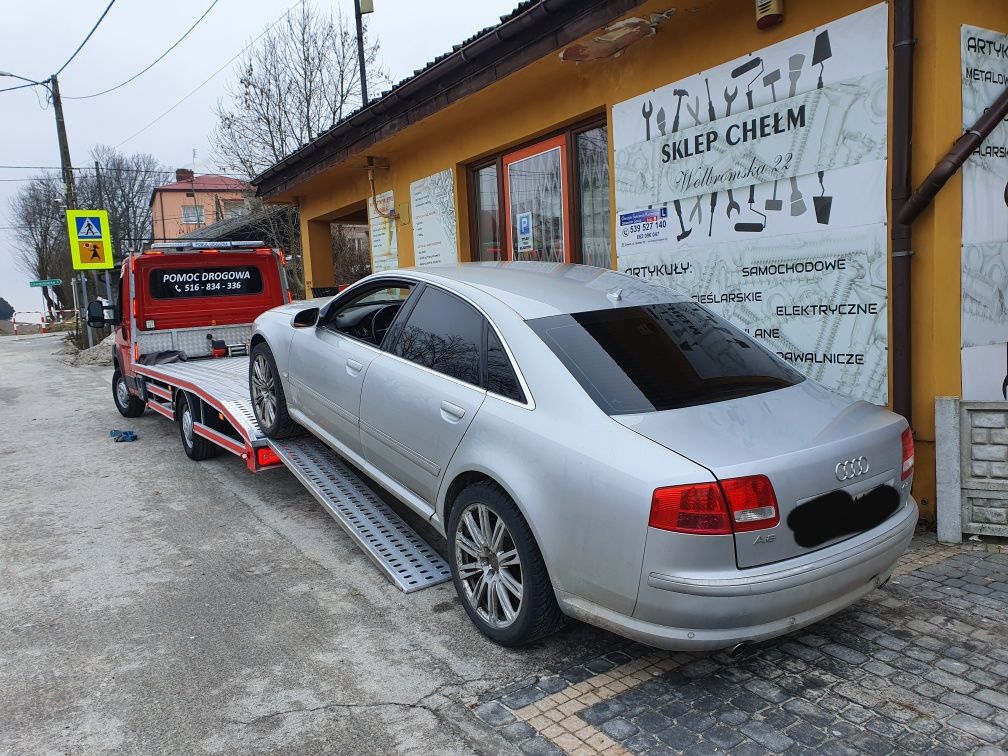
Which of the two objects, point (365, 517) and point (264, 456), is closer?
point (365, 517)

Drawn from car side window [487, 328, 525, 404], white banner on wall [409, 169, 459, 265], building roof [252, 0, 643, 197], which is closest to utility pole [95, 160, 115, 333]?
building roof [252, 0, 643, 197]

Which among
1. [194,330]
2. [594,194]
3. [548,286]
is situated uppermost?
[594,194]

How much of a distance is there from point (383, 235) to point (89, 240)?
10.1m

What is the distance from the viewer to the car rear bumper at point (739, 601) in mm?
2592

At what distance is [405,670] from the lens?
10.8 ft

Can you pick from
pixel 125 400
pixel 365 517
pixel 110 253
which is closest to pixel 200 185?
pixel 110 253

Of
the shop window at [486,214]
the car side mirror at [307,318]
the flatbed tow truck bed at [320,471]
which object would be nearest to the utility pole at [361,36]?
the shop window at [486,214]

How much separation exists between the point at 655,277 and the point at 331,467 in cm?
311

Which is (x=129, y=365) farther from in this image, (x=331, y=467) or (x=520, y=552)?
(x=520, y=552)

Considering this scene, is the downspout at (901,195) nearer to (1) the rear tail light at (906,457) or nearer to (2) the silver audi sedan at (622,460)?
(2) the silver audi sedan at (622,460)

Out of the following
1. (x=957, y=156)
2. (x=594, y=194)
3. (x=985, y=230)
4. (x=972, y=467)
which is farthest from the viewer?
(x=594, y=194)

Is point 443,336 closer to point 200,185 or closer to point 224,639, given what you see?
point 224,639

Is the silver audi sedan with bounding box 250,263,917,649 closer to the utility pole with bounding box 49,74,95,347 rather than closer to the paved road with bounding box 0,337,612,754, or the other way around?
the paved road with bounding box 0,337,612,754

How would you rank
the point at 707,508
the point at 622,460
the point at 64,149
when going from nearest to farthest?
the point at 707,508, the point at 622,460, the point at 64,149
